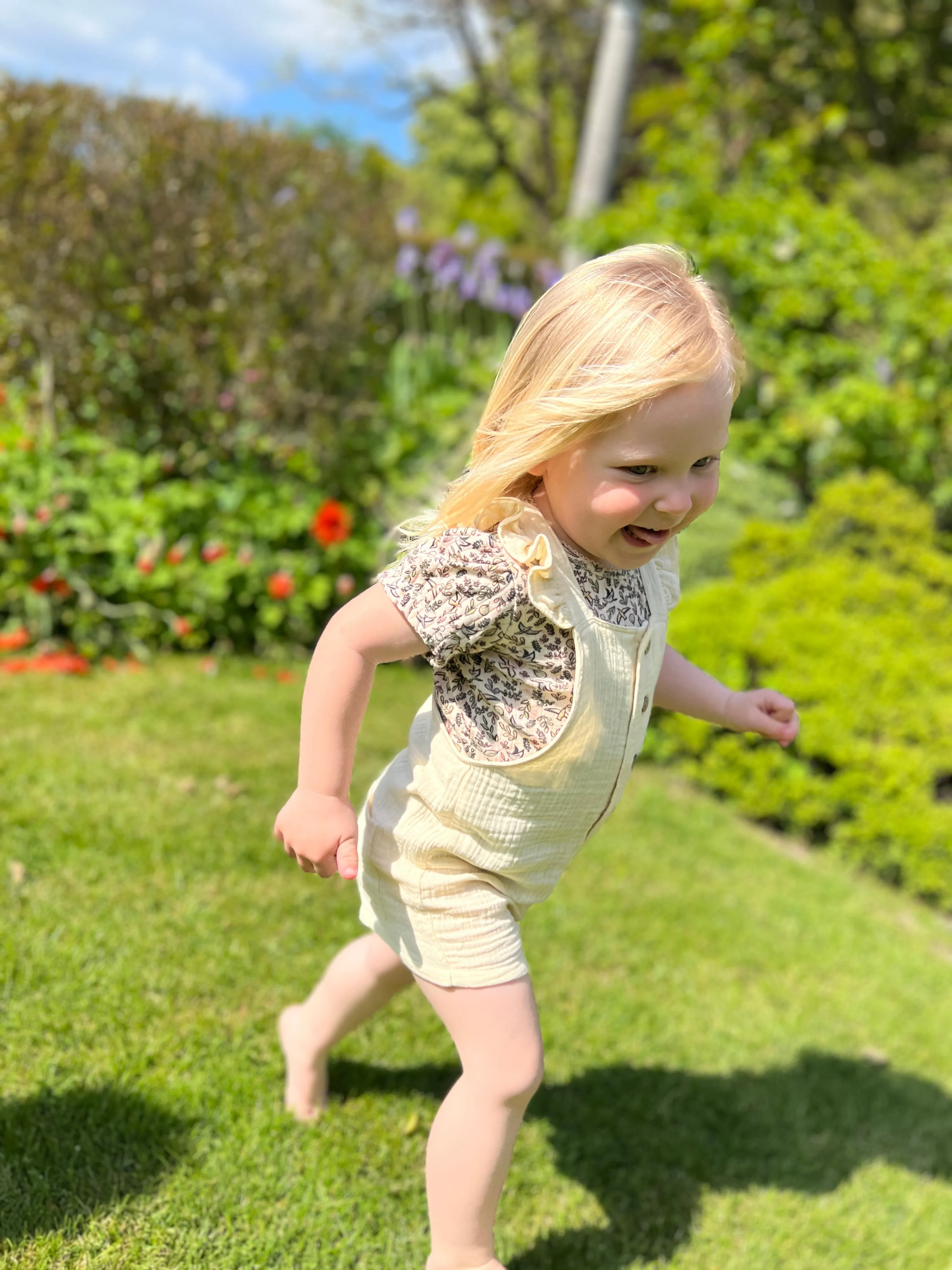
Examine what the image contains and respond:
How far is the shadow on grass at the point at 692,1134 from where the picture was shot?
7.32ft

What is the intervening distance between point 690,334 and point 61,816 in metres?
2.32

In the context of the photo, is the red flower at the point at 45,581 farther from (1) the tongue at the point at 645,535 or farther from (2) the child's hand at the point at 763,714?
(1) the tongue at the point at 645,535

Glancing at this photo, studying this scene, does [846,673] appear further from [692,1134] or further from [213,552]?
[213,552]

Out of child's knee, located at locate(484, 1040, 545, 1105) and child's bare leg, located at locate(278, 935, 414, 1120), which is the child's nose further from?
child's bare leg, located at locate(278, 935, 414, 1120)

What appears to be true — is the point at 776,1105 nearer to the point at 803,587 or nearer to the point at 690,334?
the point at 690,334

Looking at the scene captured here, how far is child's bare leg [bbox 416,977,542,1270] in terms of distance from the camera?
1699 mm

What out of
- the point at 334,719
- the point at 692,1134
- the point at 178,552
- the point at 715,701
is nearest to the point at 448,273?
the point at 178,552

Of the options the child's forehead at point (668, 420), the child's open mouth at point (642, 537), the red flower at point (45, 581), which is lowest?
the red flower at point (45, 581)

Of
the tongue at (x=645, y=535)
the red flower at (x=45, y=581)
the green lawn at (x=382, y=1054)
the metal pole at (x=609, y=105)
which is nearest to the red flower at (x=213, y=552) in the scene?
the red flower at (x=45, y=581)

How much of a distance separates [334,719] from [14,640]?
3.17 m

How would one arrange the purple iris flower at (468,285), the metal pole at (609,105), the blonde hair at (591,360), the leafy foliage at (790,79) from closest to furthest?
1. the blonde hair at (591,360)
2. the purple iris flower at (468,285)
3. the metal pole at (609,105)
4. the leafy foliage at (790,79)

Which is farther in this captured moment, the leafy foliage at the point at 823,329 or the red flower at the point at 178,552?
the leafy foliage at the point at 823,329

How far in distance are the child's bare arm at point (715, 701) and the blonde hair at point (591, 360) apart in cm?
57

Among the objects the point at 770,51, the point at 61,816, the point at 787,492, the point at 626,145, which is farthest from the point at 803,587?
the point at 626,145
